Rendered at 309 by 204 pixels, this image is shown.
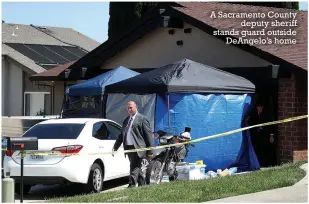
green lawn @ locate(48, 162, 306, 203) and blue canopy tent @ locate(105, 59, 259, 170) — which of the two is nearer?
green lawn @ locate(48, 162, 306, 203)

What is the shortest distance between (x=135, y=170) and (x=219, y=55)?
647 cm

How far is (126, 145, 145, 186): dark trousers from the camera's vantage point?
1127 cm

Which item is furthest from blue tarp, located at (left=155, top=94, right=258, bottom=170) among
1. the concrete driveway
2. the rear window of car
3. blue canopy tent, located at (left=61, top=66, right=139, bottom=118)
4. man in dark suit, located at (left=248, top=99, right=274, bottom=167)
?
blue canopy tent, located at (left=61, top=66, right=139, bottom=118)

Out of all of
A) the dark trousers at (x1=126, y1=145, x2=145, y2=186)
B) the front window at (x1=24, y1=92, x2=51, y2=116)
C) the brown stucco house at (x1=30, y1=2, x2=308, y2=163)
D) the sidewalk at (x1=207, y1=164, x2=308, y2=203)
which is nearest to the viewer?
the sidewalk at (x1=207, y1=164, x2=308, y2=203)

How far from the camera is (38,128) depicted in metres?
12.0

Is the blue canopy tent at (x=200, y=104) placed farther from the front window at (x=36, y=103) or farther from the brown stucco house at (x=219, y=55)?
the front window at (x=36, y=103)

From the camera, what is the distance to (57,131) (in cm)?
1177

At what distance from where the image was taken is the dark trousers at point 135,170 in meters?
11.3

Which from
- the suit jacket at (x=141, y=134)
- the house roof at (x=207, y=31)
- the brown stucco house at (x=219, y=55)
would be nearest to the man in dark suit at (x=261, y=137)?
the brown stucco house at (x=219, y=55)

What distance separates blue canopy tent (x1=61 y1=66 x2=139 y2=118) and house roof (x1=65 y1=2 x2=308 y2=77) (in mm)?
1709

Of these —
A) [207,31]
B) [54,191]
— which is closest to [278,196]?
[54,191]

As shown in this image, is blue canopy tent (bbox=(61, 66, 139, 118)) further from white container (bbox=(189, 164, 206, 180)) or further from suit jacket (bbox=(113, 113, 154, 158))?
suit jacket (bbox=(113, 113, 154, 158))

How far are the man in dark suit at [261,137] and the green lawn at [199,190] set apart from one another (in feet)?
14.0

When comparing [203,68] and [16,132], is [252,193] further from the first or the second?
[16,132]
